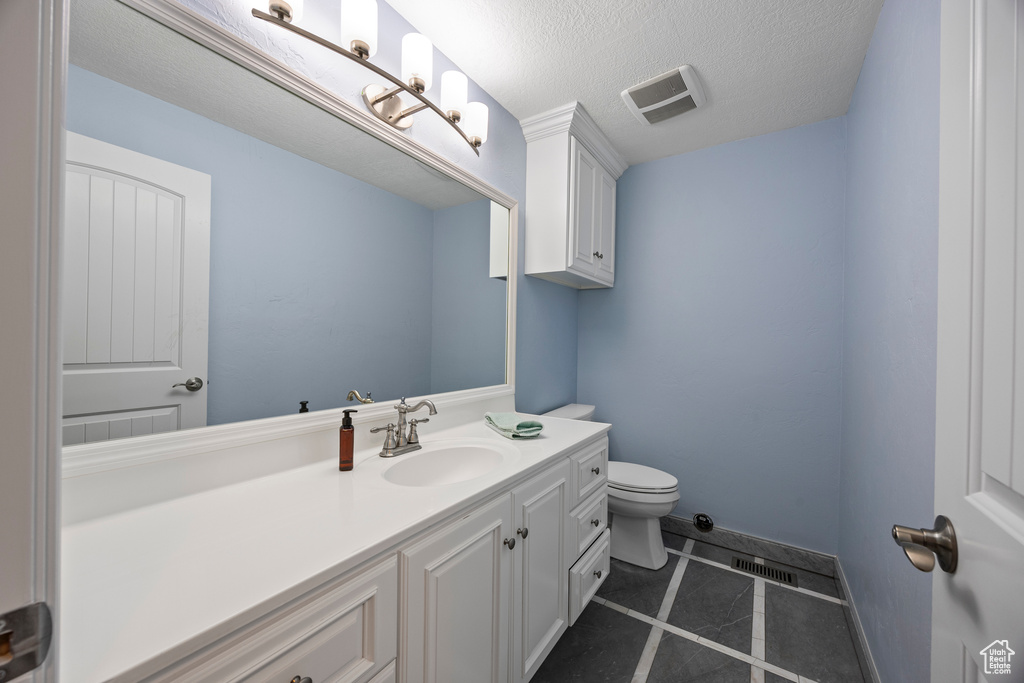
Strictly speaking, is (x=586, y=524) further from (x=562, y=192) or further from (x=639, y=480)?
(x=562, y=192)

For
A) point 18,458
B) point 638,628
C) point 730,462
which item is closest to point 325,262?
point 18,458

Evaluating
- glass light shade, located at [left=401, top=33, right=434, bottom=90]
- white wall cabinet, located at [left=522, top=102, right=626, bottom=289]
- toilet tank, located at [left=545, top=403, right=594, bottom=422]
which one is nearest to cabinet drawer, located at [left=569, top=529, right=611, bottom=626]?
toilet tank, located at [left=545, top=403, right=594, bottom=422]

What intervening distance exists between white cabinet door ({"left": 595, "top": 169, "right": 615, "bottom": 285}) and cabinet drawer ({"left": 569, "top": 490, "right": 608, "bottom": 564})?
1240mm

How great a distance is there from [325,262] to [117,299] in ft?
1.55

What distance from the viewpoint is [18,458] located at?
0.34 metres

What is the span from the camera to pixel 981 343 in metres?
0.46

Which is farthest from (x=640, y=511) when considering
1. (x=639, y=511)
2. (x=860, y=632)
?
(x=860, y=632)

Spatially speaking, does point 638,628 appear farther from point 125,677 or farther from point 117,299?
point 117,299

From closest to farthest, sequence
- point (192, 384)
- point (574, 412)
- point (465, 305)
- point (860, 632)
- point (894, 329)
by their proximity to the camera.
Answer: point (192, 384) → point (894, 329) → point (860, 632) → point (465, 305) → point (574, 412)

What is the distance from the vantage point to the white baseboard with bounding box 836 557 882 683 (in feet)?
4.24

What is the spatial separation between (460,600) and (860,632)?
1.63 metres

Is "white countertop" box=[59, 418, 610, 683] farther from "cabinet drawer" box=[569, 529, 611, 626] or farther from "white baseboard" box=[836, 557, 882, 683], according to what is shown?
"white baseboard" box=[836, 557, 882, 683]

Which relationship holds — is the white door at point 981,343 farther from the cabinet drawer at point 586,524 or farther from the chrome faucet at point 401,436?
the chrome faucet at point 401,436

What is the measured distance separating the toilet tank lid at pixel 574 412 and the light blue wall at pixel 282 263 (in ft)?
3.52
